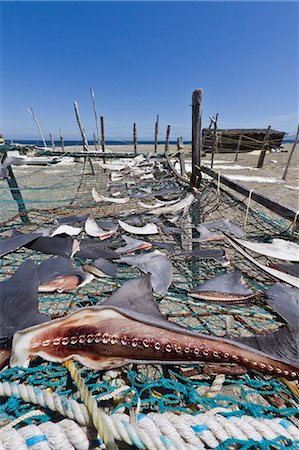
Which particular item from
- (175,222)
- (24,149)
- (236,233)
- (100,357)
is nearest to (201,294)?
(100,357)

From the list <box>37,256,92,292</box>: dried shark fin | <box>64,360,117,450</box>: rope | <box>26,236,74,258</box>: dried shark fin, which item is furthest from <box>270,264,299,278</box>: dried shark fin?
<box>26,236,74,258</box>: dried shark fin

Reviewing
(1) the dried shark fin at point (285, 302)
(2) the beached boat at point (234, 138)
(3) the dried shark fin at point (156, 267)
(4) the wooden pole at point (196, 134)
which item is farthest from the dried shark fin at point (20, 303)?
(2) the beached boat at point (234, 138)

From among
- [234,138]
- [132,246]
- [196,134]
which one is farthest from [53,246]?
[234,138]

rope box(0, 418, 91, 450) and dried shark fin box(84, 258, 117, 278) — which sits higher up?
rope box(0, 418, 91, 450)

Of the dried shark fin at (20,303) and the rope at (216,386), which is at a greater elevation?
the dried shark fin at (20,303)

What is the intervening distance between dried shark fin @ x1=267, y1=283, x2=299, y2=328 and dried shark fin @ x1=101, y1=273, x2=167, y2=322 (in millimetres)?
746

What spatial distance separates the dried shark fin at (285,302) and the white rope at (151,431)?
631 millimetres

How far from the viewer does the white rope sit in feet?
2.49

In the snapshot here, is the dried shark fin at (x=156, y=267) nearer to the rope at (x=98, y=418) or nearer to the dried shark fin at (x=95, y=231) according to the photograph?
the dried shark fin at (x=95, y=231)

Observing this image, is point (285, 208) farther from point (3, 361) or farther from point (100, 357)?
point (3, 361)

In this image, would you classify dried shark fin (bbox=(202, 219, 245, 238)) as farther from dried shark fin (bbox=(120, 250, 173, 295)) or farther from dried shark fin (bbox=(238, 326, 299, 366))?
dried shark fin (bbox=(238, 326, 299, 366))

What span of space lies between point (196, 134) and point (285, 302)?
3.63 meters

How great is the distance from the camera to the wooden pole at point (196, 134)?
4.19m

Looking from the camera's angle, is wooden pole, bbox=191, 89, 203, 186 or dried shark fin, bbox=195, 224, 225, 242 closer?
dried shark fin, bbox=195, 224, 225, 242
